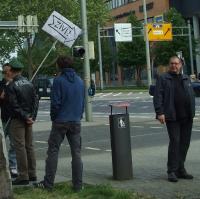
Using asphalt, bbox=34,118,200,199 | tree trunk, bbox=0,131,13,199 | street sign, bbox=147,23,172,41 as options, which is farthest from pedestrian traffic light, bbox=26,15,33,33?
street sign, bbox=147,23,172,41

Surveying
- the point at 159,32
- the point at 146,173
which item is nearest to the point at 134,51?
the point at 159,32

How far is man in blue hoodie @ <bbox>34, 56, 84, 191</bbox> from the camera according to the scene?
7.60 meters

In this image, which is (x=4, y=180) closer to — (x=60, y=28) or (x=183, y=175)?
(x=183, y=175)

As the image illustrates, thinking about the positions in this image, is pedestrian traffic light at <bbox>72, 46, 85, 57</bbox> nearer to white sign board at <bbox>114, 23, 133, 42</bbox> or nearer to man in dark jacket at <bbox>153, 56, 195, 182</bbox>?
man in dark jacket at <bbox>153, 56, 195, 182</bbox>

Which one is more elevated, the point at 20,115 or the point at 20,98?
the point at 20,98

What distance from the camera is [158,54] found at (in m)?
65.1

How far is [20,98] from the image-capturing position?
8.30m

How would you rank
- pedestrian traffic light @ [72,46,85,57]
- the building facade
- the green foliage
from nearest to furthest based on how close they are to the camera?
the green foliage, pedestrian traffic light @ [72,46,85,57], the building facade

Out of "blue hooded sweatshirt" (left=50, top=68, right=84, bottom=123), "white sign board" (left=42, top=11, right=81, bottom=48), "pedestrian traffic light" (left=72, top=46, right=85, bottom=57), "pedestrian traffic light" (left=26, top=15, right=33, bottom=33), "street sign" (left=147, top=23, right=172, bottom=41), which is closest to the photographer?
"blue hooded sweatshirt" (left=50, top=68, right=84, bottom=123)

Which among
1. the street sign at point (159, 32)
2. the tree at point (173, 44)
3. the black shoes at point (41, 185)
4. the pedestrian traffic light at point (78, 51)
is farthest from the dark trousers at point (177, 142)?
the tree at point (173, 44)

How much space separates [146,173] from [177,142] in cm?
108

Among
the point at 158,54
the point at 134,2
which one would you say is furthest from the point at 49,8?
the point at 134,2

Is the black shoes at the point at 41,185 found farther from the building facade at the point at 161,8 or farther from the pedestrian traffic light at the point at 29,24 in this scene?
the building facade at the point at 161,8

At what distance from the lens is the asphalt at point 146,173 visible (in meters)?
7.70
